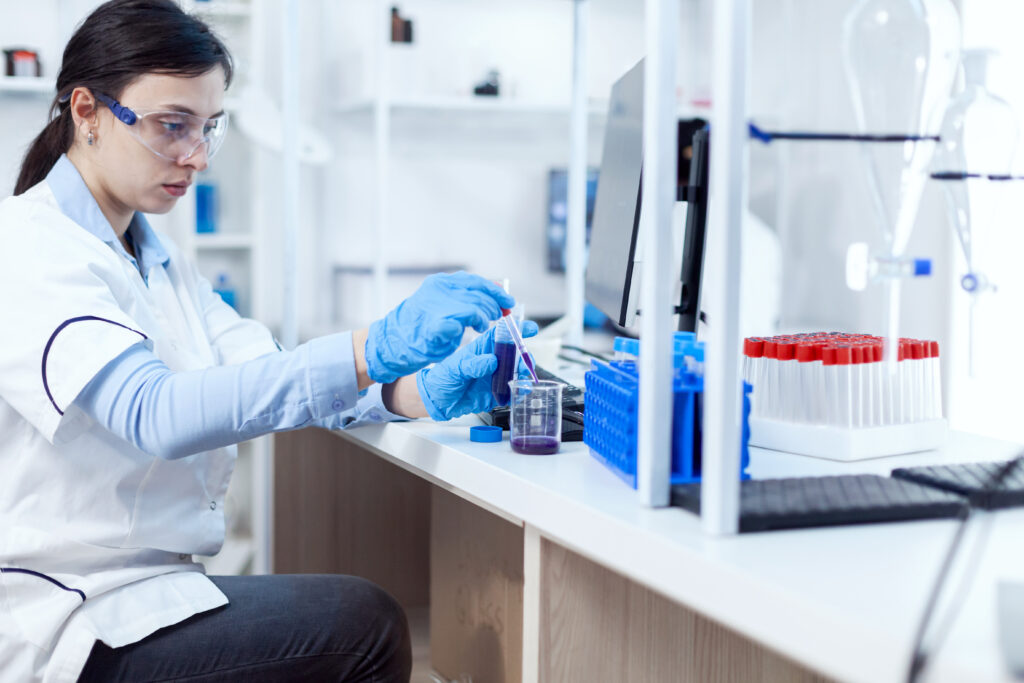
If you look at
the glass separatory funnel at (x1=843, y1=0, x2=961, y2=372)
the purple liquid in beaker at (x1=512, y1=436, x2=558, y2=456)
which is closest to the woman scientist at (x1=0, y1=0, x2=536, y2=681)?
the purple liquid in beaker at (x1=512, y1=436, x2=558, y2=456)

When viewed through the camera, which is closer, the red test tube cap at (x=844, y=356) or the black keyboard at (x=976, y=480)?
the black keyboard at (x=976, y=480)

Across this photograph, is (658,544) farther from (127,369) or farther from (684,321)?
(684,321)

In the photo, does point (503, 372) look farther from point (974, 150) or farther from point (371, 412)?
point (974, 150)

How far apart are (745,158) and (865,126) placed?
22cm

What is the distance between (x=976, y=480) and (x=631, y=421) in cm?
31

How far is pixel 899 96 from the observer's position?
34.0 inches

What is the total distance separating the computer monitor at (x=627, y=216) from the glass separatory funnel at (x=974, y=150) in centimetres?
37

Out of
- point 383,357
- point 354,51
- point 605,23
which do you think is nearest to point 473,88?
point 354,51

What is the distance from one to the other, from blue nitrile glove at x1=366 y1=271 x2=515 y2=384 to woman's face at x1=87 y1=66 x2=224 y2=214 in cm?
43

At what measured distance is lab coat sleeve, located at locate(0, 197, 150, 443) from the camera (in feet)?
3.26

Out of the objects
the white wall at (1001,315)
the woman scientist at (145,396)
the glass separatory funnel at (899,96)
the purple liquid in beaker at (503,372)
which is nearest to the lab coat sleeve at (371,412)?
the woman scientist at (145,396)

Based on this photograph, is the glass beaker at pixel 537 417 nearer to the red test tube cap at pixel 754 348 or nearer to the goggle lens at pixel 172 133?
the red test tube cap at pixel 754 348

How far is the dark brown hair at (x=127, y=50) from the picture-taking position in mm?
1228

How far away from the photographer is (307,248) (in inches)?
131
